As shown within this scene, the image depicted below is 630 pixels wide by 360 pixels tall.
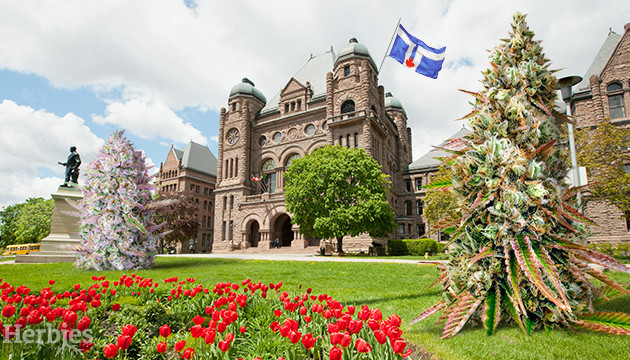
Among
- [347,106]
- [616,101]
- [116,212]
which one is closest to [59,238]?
[116,212]

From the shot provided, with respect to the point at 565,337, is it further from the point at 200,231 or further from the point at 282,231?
the point at 200,231

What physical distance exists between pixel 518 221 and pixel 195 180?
61.7 meters

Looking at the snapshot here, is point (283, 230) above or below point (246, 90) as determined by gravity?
below

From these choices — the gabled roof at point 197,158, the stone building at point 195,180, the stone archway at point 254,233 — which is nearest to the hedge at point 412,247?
the stone archway at point 254,233

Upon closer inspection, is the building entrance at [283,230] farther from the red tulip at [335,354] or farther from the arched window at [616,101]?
the red tulip at [335,354]

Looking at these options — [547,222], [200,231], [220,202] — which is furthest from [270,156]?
[547,222]

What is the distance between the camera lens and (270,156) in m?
43.9

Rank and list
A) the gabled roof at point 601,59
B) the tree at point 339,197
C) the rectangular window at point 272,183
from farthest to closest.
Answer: the rectangular window at point 272,183, the gabled roof at point 601,59, the tree at point 339,197

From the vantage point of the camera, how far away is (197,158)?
63375 mm

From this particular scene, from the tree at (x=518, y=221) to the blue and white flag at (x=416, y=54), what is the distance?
1509cm

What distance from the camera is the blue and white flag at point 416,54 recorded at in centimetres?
1862

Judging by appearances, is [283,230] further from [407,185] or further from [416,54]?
[416,54]

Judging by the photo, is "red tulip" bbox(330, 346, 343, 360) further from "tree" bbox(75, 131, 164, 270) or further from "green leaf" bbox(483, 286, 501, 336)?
"tree" bbox(75, 131, 164, 270)

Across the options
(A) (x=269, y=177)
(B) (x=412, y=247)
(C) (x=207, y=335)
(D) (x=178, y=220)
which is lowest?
(B) (x=412, y=247)
